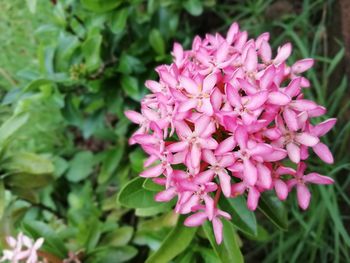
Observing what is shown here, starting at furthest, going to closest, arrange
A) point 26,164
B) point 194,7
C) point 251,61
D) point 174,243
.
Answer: point 194,7, point 26,164, point 174,243, point 251,61

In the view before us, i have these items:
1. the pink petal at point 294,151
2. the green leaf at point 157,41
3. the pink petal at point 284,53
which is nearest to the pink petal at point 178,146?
the pink petal at point 294,151

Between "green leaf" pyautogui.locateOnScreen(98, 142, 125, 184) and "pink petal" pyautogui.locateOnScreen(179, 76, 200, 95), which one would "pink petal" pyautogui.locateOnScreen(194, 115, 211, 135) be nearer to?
"pink petal" pyautogui.locateOnScreen(179, 76, 200, 95)

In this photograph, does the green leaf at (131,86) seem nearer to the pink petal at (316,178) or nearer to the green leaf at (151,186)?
the green leaf at (151,186)

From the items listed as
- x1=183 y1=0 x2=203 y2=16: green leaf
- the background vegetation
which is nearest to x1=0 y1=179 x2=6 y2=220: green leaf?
the background vegetation

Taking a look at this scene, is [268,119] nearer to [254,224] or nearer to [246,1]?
[254,224]

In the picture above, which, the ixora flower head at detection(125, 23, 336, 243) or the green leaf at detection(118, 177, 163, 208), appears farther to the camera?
the green leaf at detection(118, 177, 163, 208)

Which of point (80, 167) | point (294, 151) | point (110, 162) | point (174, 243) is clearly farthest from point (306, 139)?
point (80, 167)

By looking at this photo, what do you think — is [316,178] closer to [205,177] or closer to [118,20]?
[205,177]
